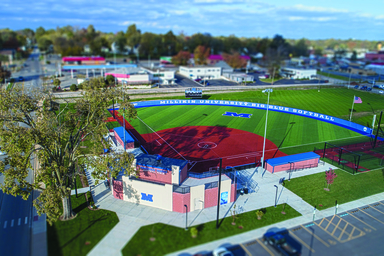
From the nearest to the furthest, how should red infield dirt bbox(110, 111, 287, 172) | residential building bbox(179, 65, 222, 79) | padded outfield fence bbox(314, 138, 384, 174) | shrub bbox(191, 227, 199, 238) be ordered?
shrub bbox(191, 227, 199, 238), padded outfield fence bbox(314, 138, 384, 174), red infield dirt bbox(110, 111, 287, 172), residential building bbox(179, 65, 222, 79)

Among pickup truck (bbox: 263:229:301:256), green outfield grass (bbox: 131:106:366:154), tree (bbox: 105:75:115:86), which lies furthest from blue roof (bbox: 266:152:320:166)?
tree (bbox: 105:75:115:86)

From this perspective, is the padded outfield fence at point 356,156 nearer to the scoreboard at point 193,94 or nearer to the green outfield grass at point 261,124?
the green outfield grass at point 261,124

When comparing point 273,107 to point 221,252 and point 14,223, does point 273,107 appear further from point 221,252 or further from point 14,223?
point 14,223

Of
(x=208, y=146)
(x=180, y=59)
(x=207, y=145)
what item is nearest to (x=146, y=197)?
(x=208, y=146)

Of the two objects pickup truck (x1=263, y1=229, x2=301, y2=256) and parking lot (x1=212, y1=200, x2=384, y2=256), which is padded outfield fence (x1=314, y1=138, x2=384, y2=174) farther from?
pickup truck (x1=263, y1=229, x2=301, y2=256)

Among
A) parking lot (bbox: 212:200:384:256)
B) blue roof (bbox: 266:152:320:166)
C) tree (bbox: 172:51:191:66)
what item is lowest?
parking lot (bbox: 212:200:384:256)

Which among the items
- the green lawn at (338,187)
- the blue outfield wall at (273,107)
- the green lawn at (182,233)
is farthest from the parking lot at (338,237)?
the blue outfield wall at (273,107)
